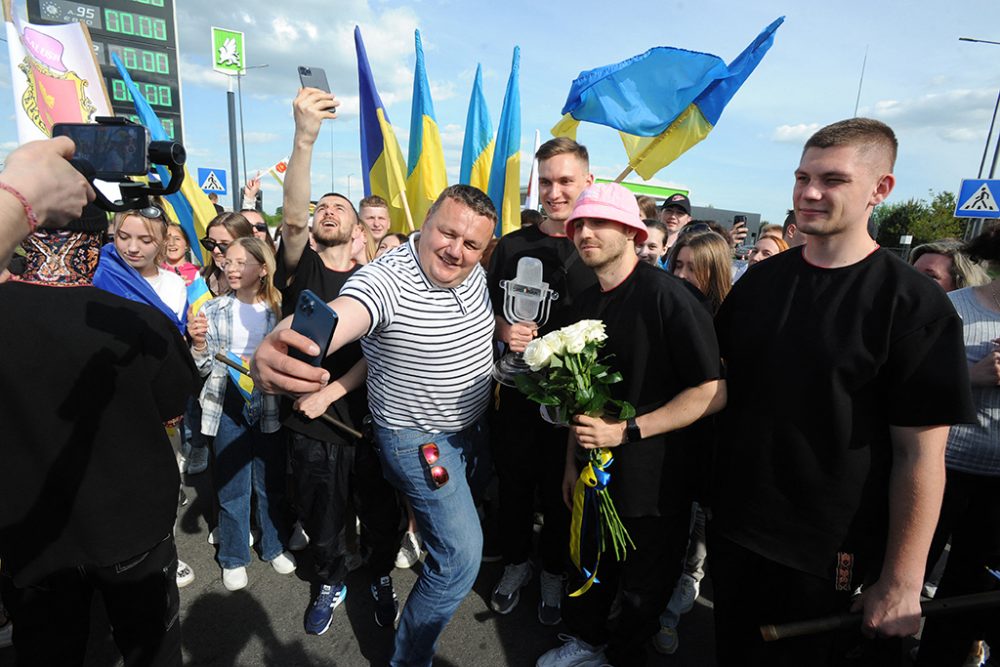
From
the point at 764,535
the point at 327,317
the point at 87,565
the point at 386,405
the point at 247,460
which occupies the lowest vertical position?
the point at 247,460

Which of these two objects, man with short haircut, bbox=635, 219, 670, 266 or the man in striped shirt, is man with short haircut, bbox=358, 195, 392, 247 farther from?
the man in striped shirt

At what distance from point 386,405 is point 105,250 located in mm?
2581

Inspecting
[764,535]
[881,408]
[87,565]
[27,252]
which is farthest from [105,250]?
[881,408]

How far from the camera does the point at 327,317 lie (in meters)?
1.27

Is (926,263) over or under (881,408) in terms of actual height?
over

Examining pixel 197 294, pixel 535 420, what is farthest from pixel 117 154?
pixel 197 294

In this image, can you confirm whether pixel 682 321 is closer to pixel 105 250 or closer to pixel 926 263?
pixel 926 263

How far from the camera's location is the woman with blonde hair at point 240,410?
3.24 m

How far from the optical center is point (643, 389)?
7.42ft

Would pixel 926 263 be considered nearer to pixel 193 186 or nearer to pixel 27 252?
pixel 27 252

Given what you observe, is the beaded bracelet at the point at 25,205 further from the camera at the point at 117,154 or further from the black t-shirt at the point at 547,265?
the black t-shirt at the point at 547,265

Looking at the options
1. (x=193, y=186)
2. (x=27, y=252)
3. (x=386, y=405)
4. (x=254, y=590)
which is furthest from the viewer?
(x=193, y=186)

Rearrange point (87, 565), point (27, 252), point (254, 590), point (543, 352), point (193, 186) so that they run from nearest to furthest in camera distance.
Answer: point (27, 252)
point (87, 565)
point (543, 352)
point (254, 590)
point (193, 186)

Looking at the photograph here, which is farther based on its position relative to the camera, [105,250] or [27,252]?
[105,250]
